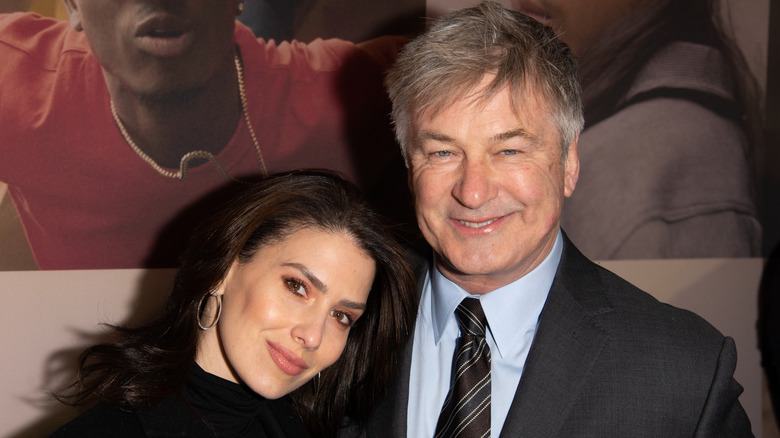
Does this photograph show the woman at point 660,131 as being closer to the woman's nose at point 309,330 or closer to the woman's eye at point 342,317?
the woman's eye at point 342,317

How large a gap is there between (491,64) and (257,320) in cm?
81

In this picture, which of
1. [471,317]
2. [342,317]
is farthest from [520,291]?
[342,317]

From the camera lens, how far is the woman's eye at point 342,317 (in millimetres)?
1738

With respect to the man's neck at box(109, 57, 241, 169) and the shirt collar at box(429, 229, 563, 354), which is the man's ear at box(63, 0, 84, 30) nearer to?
the man's neck at box(109, 57, 241, 169)

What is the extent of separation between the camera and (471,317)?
173 cm

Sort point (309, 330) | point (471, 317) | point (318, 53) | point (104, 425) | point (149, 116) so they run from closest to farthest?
point (104, 425) < point (309, 330) < point (471, 317) < point (149, 116) < point (318, 53)

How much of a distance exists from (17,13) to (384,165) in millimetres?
1261

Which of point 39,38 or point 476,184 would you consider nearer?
point 476,184

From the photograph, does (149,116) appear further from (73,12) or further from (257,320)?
(257,320)

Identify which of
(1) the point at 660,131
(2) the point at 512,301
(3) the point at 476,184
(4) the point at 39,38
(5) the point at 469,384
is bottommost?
(1) the point at 660,131

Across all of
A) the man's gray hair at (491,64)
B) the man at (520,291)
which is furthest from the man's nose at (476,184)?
the man's gray hair at (491,64)

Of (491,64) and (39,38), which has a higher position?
(39,38)

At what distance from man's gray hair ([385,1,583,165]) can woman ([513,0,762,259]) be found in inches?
42.7

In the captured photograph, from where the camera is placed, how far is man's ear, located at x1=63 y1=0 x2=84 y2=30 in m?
2.01
